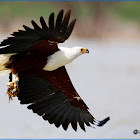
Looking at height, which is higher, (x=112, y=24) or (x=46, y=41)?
(x=112, y=24)

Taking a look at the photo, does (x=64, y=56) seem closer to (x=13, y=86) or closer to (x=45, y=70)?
(x=45, y=70)

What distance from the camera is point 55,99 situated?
6824 mm

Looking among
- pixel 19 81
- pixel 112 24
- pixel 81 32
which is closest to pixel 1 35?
pixel 81 32

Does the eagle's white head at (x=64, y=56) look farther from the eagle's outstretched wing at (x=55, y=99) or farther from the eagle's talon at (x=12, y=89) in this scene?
the eagle's talon at (x=12, y=89)

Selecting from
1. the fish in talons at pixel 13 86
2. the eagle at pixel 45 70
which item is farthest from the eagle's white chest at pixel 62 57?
the fish in talons at pixel 13 86

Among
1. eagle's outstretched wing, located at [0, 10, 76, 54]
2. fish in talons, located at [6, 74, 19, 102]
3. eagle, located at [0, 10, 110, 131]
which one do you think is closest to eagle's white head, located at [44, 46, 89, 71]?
eagle, located at [0, 10, 110, 131]

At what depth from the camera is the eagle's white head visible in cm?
629

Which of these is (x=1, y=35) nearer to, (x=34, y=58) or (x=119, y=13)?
(x=119, y=13)

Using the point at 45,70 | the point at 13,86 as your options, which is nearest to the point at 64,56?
the point at 45,70

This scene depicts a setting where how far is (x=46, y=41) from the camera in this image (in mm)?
6145

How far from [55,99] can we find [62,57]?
72 centimetres

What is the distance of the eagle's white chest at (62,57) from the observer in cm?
629

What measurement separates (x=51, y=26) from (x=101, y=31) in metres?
7.55

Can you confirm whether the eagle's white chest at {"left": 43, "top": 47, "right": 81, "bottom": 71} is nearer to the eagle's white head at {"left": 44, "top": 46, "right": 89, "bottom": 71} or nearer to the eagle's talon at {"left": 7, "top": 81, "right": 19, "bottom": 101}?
the eagle's white head at {"left": 44, "top": 46, "right": 89, "bottom": 71}
